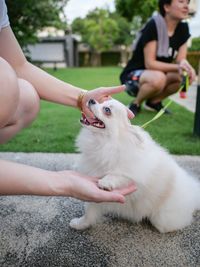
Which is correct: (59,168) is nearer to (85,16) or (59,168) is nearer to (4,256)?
(4,256)

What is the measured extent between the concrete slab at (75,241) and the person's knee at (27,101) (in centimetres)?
42

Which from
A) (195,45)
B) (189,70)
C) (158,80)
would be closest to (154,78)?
(158,80)

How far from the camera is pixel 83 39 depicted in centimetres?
2489

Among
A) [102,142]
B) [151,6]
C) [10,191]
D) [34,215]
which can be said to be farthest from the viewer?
[151,6]

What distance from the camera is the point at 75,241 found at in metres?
1.45

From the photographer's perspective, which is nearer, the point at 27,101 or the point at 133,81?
the point at 27,101

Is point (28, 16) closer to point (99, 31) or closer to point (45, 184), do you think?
point (45, 184)

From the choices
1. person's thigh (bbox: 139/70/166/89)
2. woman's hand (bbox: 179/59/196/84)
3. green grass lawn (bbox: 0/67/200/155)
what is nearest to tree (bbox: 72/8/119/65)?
green grass lawn (bbox: 0/67/200/155)

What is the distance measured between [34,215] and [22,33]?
9739 mm

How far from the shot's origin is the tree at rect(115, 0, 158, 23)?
13859mm

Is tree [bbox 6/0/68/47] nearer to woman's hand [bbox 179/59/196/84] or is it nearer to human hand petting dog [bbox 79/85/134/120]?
woman's hand [bbox 179/59/196/84]

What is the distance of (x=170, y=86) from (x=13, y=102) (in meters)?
2.88

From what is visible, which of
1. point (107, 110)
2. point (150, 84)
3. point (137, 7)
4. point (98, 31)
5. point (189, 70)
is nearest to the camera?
point (107, 110)

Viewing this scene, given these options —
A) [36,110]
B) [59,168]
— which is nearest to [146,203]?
[36,110]
